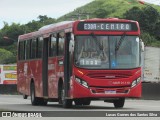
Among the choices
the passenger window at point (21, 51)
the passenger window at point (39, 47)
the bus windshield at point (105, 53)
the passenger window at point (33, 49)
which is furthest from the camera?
the passenger window at point (21, 51)

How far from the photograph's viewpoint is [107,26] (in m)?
24.0

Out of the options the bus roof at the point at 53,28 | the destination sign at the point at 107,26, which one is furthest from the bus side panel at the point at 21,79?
the destination sign at the point at 107,26

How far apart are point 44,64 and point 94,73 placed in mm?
4687

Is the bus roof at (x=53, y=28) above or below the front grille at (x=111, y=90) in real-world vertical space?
above

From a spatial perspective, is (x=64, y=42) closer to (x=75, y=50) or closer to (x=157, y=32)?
(x=75, y=50)

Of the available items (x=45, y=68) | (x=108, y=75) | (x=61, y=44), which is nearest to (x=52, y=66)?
(x=45, y=68)

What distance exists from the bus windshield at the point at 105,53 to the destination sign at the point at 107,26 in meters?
0.33

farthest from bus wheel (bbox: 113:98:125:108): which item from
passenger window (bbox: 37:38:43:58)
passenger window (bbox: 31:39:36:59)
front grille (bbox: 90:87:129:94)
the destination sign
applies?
passenger window (bbox: 31:39:36:59)

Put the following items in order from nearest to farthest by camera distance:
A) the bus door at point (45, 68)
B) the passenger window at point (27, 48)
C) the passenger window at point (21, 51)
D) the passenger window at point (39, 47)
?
1. the bus door at point (45, 68)
2. the passenger window at point (39, 47)
3. the passenger window at point (27, 48)
4. the passenger window at point (21, 51)

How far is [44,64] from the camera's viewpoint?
Answer: 27656mm

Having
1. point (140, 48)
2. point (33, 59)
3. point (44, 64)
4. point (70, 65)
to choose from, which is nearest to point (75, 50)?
point (70, 65)

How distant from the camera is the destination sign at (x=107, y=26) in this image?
939 inches

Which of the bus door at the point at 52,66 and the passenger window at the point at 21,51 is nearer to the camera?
the bus door at the point at 52,66

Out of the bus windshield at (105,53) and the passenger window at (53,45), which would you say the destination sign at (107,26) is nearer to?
the bus windshield at (105,53)
